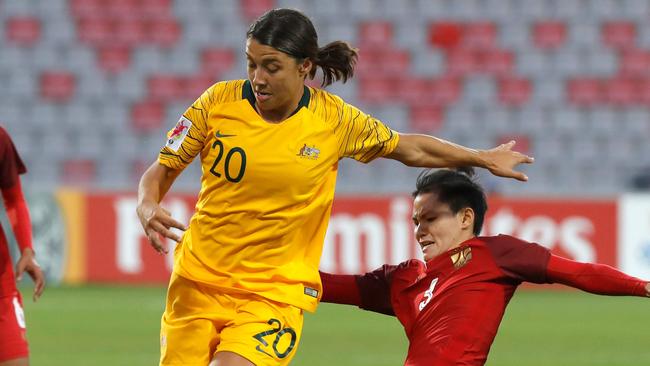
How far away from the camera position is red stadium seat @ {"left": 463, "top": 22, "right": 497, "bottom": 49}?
17.8 metres

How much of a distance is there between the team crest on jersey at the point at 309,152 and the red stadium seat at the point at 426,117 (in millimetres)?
12977

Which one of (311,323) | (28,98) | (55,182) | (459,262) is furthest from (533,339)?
→ (28,98)

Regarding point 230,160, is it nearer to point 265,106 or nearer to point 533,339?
point 265,106

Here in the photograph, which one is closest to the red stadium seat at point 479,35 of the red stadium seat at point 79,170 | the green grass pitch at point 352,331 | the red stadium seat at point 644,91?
the red stadium seat at point 644,91

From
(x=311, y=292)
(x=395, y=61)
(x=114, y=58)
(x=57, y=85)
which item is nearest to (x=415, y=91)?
Answer: (x=395, y=61)

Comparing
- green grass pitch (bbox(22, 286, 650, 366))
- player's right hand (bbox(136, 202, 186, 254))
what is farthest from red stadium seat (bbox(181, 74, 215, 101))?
player's right hand (bbox(136, 202, 186, 254))

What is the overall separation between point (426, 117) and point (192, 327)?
13.2m

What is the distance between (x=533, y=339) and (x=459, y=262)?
547 cm

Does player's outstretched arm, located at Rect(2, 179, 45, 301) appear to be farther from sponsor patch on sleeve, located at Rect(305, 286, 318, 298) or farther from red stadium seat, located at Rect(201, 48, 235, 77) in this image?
red stadium seat, located at Rect(201, 48, 235, 77)

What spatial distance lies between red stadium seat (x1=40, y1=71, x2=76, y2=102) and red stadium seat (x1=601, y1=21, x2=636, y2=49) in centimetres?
759

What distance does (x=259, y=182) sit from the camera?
14.2 ft

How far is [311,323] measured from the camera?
11055 mm

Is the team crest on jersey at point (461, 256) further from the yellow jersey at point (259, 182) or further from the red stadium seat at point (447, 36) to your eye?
the red stadium seat at point (447, 36)

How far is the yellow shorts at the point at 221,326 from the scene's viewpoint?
170 inches
